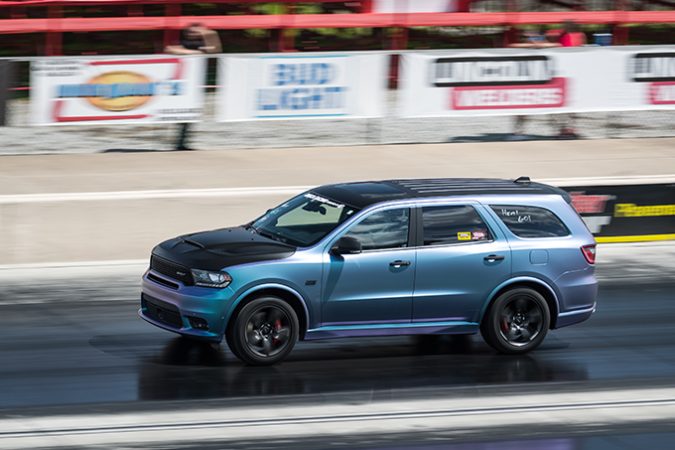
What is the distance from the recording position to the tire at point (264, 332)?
1031 cm

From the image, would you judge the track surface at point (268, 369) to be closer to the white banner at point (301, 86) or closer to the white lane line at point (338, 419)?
the white lane line at point (338, 419)

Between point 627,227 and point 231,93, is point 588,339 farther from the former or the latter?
point 231,93

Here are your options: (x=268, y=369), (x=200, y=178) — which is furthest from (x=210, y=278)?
(x=200, y=178)

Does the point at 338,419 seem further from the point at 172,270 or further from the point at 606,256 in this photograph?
the point at 606,256

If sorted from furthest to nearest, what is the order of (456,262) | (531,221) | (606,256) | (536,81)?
(536,81) → (606,256) → (531,221) → (456,262)

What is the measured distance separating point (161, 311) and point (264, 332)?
3.33 feet

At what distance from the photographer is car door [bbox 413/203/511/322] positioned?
10.9 meters

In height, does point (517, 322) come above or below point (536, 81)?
below

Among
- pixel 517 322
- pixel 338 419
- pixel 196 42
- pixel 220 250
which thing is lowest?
pixel 338 419

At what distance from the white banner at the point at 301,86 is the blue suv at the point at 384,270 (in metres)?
7.75

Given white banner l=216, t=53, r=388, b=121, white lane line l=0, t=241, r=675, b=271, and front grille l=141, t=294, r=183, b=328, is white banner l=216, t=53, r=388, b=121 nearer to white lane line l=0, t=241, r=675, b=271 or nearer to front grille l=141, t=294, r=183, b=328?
white lane line l=0, t=241, r=675, b=271

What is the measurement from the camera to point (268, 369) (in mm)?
10484

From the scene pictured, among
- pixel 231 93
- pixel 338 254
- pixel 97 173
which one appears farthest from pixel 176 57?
pixel 338 254

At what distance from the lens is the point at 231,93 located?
19156 millimetres
